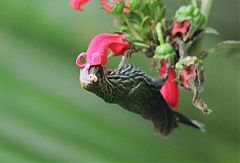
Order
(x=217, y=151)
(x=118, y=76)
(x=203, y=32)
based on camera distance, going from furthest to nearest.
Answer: (x=217, y=151) → (x=203, y=32) → (x=118, y=76)

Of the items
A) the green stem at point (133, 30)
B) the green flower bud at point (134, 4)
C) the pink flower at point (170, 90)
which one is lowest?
the pink flower at point (170, 90)

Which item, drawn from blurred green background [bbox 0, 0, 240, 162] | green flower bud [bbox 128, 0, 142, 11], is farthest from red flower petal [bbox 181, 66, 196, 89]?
blurred green background [bbox 0, 0, 240, 162]

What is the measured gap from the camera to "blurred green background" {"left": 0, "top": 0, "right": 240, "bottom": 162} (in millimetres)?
1214

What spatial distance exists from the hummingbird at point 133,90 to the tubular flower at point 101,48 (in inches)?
0.4

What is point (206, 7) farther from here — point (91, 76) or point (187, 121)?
point (91, 76)

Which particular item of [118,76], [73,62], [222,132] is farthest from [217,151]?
[118,76]

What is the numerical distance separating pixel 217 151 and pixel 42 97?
0.39 m

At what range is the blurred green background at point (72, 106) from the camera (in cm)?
121

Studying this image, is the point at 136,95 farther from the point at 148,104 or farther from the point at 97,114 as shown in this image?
the point at 97,114

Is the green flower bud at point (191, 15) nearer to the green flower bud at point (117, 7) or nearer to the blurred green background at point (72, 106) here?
the green flower bud at point (117, 7)

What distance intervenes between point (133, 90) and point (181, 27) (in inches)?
5.5

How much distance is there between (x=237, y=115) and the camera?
1.40 m

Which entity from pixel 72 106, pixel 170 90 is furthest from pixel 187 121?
pixel 72 106

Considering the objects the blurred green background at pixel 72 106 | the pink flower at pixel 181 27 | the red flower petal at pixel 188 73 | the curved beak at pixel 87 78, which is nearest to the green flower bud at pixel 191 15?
the pink flower at pixel 181 27
